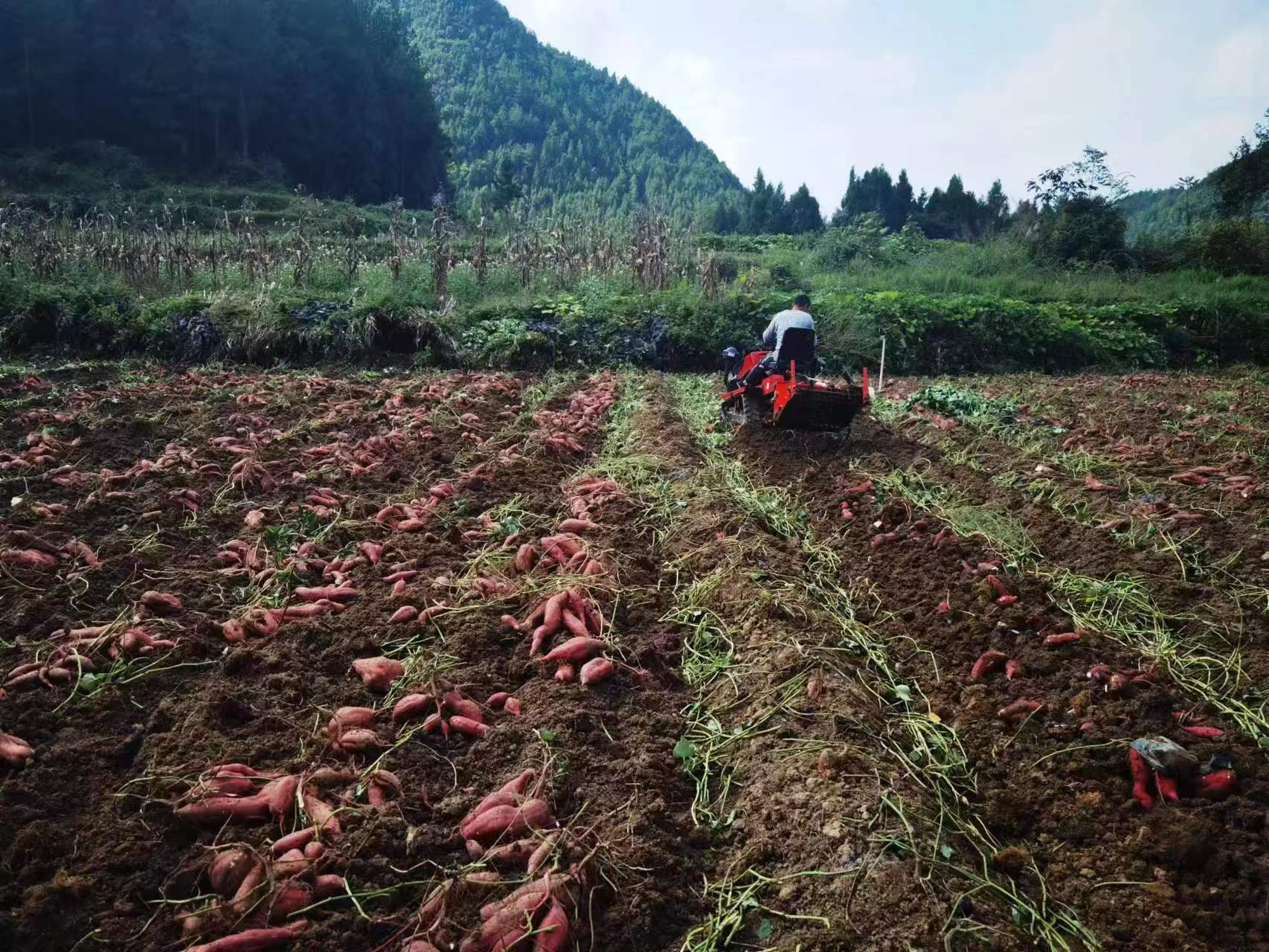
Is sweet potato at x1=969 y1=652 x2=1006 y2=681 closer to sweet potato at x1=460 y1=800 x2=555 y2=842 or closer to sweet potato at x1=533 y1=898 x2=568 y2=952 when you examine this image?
sweet potato at x1=460 y1=800 x2=555 y2=842

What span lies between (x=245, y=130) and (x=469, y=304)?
125 ft

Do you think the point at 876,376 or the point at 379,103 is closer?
the point at 876,376

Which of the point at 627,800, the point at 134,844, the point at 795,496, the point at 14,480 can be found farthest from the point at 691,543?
the point at 14,480

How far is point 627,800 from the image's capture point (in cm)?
249

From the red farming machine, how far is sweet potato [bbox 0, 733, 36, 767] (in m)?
5.84

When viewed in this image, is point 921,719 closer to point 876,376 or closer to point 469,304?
point 876,376

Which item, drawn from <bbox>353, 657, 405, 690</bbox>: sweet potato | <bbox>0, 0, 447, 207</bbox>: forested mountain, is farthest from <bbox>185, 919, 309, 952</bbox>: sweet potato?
<bbox>0, 0, 447, 207</bbox>: forested mountain

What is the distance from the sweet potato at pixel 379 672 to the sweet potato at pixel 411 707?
0.21 m

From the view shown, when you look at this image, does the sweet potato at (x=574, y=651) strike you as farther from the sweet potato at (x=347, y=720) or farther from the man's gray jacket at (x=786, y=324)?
the man's gray jacket at (x=786, y=324)

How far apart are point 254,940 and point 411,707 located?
3.24ft

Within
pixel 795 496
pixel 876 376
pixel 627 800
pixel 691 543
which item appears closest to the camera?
pixel 627 800

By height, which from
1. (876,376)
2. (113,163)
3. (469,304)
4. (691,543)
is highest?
(113,163)

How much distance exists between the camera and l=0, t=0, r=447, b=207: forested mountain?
36531 mm

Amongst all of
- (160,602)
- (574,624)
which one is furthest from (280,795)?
(160,602)
